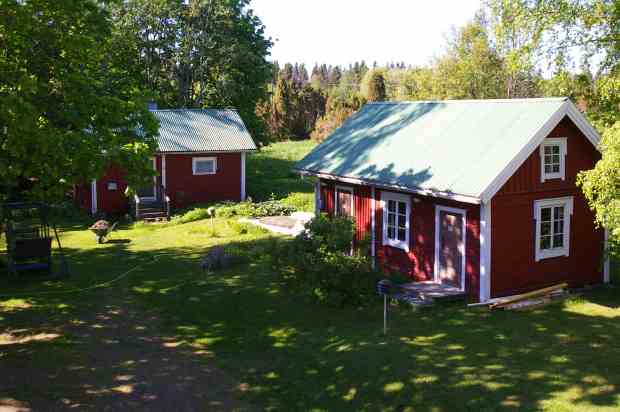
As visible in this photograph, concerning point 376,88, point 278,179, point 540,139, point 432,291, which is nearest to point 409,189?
point 432,291

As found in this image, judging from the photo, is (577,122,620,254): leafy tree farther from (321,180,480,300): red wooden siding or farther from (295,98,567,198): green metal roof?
(321,180,480,300): red wooden siding

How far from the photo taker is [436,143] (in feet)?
61.1

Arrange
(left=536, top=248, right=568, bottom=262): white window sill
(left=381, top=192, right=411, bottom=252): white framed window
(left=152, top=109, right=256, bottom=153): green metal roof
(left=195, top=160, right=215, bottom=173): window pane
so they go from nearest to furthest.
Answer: (left=536, top=248, right=568, bottom=262): white window sill < (left=381, top=192, right=411, bottom=252): white framed window < (left=152, top=109, right=256, bottom=153): green metal roof < (left=195, top=160, right=215, bottom=173): window pane

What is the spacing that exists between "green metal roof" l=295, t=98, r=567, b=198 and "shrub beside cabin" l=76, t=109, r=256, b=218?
1246 centimetres

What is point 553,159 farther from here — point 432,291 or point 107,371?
point 107,371

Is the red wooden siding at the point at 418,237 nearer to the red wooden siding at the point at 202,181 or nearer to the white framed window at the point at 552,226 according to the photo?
the white framed window at the point at 552,226

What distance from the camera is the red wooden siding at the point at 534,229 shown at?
53.4 ft

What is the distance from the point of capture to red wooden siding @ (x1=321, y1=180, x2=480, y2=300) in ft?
53.6

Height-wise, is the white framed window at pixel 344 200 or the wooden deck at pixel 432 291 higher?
the white framed window at pixel 344 200

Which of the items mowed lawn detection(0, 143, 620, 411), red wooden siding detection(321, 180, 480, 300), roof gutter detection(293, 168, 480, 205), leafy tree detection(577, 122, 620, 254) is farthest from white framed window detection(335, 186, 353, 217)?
leafy tree detection(577, 122, 620, 254)

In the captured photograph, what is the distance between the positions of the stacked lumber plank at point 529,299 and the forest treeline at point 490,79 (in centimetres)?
586

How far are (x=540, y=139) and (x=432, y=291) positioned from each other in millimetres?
4730

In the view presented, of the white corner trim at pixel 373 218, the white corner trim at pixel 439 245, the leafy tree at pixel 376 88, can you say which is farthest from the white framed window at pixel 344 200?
the leafy tree at pixel 376 88

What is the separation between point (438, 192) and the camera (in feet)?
54.0
